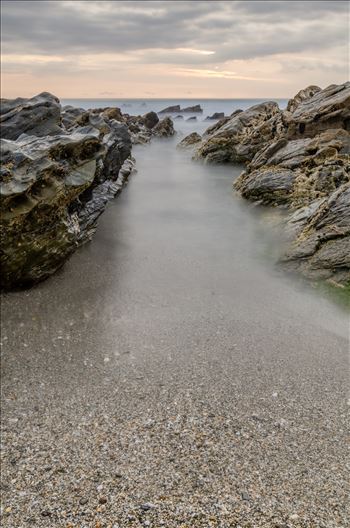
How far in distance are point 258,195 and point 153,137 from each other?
6120 cm

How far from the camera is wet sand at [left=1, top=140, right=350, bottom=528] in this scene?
6.25m

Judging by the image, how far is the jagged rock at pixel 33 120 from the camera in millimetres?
16547

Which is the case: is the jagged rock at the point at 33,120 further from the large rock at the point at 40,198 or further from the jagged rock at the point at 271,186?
the jagged rock at the point at 271,186

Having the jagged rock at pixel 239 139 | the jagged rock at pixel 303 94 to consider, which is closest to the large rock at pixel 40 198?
the jagged rock at pixel 239 139

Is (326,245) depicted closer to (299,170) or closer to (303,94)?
(299,170)

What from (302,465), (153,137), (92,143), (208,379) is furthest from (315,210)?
(153,137)

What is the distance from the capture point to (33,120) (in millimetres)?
16766

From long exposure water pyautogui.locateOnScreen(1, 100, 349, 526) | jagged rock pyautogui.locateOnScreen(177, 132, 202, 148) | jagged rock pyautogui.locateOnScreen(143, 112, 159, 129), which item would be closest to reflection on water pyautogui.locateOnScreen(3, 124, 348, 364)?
long exposure water pyautogui.locateOnScreen(1, 100, 349, 526)

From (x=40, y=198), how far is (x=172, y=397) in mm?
6576

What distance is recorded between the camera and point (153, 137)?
Answer: 8050cm

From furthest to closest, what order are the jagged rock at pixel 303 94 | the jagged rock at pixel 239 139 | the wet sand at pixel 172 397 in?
the jagged rock at pixel 239 139 < the jagged rock at pixel 303 94 < the wet sand at pixel 172 397

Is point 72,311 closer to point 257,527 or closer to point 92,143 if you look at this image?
point 92,143

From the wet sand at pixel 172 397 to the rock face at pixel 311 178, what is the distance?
1577 millimetres

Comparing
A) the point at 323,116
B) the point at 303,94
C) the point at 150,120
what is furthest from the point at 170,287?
the point at 150,120
